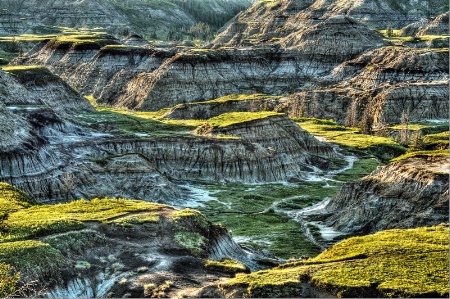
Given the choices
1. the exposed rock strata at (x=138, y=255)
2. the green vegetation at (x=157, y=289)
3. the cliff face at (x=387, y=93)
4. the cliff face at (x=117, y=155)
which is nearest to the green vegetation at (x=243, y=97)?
the cliff face at (x=387, y=93)

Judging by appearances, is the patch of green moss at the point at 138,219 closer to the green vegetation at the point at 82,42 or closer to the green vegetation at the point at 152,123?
the green vegetation at the point at 152,123

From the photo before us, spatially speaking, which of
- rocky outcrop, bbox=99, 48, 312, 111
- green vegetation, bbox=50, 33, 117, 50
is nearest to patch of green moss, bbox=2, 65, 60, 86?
rocky outcrop, bbox=99, 48, 312, 111

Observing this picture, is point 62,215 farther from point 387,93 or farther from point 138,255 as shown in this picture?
point 387,93

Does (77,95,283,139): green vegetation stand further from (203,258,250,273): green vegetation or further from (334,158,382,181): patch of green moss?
(203,258,250,273): green vegetation

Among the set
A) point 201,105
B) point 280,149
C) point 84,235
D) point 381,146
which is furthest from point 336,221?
point 201,105

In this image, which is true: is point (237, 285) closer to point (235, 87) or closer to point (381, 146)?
point (381, 146)

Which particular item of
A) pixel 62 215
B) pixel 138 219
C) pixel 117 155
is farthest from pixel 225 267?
pixel 117 155
